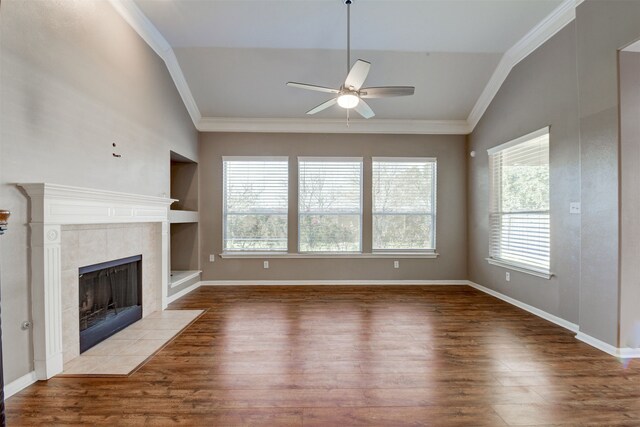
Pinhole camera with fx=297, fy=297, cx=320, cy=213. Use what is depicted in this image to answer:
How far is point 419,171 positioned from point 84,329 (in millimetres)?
5096

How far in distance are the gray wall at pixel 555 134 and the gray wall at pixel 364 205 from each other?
3.12ft

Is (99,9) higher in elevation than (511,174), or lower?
higher

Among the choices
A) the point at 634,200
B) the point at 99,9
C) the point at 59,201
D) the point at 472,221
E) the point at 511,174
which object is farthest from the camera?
the point at 472,221

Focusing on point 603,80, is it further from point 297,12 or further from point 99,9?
point 99,9

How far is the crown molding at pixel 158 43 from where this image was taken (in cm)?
318

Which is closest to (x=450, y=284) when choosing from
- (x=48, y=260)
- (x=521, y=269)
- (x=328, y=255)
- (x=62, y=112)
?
(x=521, y=269)

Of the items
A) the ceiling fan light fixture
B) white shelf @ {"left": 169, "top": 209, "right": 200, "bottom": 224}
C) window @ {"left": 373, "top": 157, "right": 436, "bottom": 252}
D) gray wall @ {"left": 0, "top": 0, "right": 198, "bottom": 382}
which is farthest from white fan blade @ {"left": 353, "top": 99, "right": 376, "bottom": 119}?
white shelf @ {"left": 169, "top": 209, "right": 200, "bottom": 224}

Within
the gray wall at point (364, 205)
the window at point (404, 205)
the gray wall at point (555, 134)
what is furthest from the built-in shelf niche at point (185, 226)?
the gray wall at point (555, 134)

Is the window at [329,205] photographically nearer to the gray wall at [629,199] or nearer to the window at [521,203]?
the window at [521,203]

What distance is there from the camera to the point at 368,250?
5.29 m

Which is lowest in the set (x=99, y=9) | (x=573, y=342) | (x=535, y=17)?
(x=573, y=342)

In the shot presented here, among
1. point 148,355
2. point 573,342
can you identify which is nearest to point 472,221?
point 573,342

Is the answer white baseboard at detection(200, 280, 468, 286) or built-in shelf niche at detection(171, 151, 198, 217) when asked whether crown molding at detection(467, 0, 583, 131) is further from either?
built-in shelf niche at detection(171, 151, 198, 217)

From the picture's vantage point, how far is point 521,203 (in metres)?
4.06
